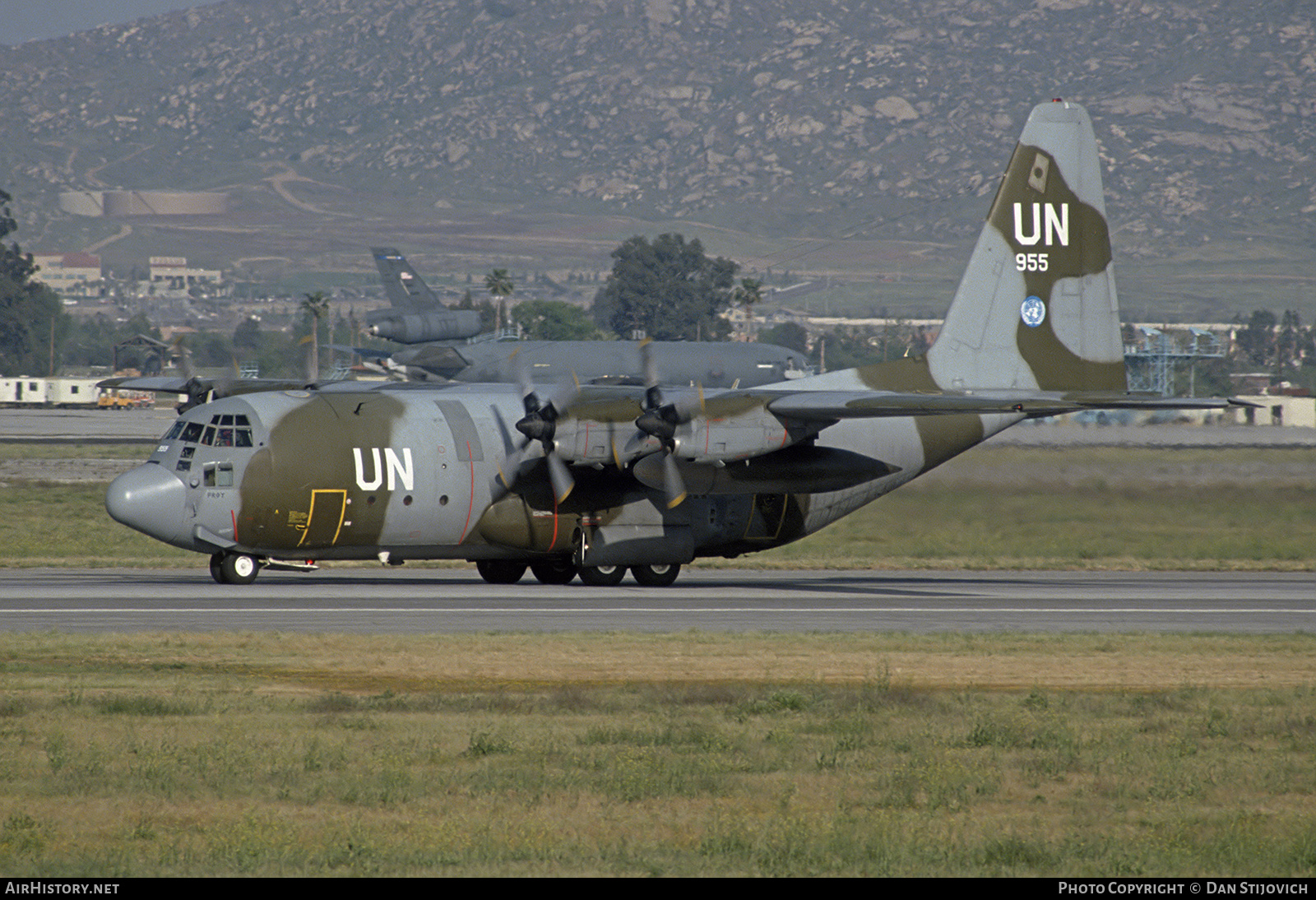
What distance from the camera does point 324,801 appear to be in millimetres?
13492

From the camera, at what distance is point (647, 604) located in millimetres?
29906

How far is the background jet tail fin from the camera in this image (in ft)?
121

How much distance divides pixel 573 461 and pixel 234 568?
22.2ft

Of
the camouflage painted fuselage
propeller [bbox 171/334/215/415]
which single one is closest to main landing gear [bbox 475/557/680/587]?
the camouflage painted fuselage

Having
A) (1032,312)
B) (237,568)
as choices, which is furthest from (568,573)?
(1032,312)

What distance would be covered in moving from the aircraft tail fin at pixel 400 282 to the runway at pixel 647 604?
206ft

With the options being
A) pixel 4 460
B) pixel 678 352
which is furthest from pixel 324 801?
pixel 678 352

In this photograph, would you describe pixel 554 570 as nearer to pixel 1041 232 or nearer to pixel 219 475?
pixel 219 475

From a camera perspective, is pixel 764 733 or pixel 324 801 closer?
pixel 324 801

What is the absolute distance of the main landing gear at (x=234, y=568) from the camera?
31.3 meters

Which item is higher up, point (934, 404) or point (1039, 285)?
point (1039, 285)

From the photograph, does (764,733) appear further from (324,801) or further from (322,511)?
(322,511)

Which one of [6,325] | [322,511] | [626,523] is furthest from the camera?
[6,325]

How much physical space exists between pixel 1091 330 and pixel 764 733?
22.9 m
